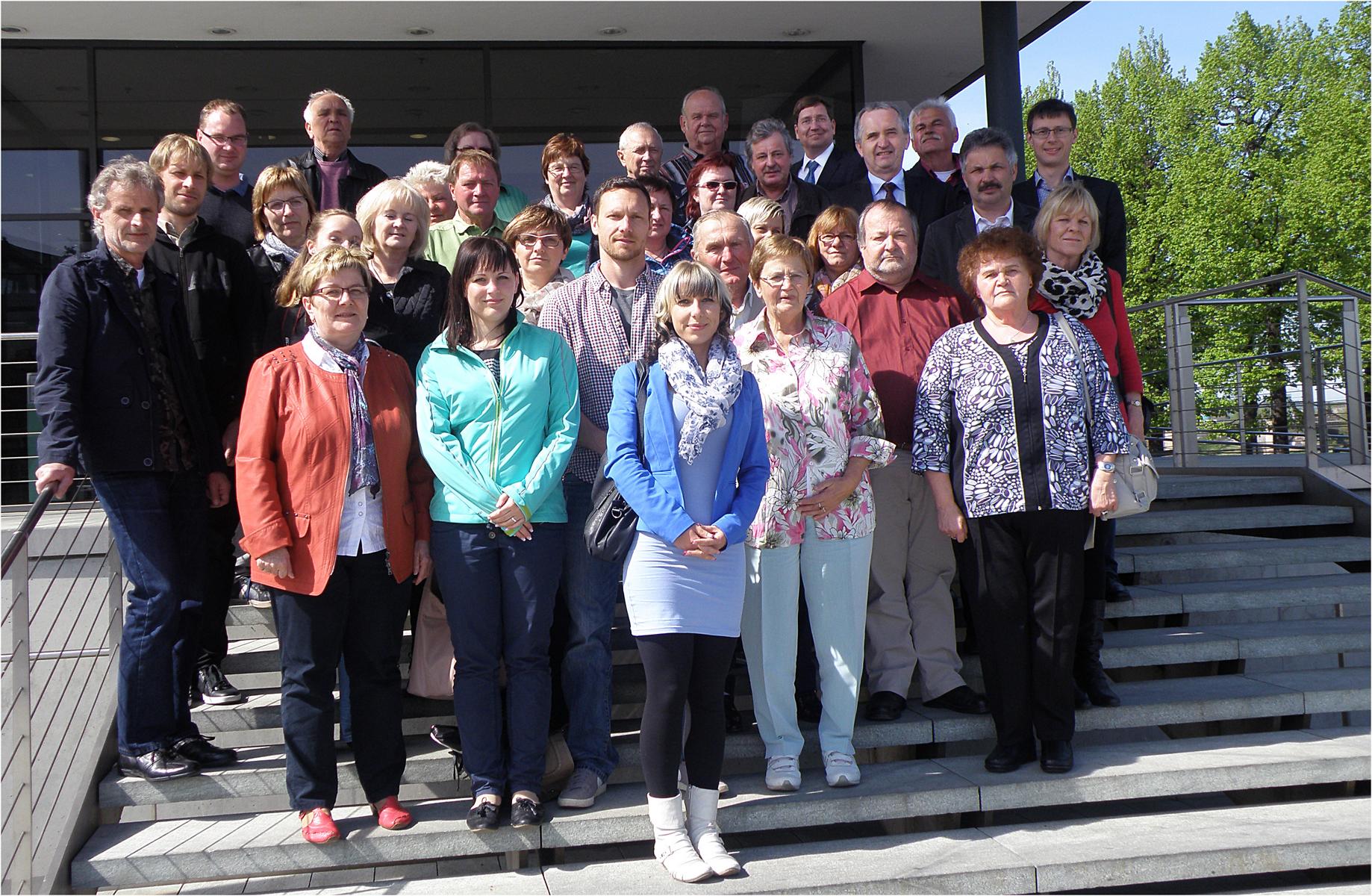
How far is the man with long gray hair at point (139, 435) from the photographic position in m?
3.89

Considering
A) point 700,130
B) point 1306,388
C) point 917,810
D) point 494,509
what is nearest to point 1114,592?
point 917,810

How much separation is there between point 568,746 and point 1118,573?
3475mm

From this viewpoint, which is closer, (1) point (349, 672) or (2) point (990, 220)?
(1) point (349, 672)

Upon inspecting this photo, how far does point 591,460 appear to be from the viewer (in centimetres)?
419

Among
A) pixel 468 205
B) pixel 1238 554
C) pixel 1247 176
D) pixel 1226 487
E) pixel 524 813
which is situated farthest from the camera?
pixel 1247 176

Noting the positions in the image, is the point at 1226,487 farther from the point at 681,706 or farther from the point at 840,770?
the point at 681,706

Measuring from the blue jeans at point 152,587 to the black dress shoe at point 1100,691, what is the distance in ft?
11.5

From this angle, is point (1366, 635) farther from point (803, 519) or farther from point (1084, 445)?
point (803, 519)

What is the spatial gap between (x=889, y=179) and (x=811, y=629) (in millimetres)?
2471

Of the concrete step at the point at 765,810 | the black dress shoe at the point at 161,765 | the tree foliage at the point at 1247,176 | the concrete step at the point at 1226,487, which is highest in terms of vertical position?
the tree foliage at the point at 1247,176

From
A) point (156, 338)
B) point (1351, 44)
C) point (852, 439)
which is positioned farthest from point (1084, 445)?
point (1351, 44)

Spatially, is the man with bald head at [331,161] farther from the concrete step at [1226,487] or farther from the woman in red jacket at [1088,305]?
the concrete step at [1226,487]

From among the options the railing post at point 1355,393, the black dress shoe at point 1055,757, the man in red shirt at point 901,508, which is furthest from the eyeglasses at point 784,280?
the railing post at point 1355,393

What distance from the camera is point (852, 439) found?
4.28 metres
